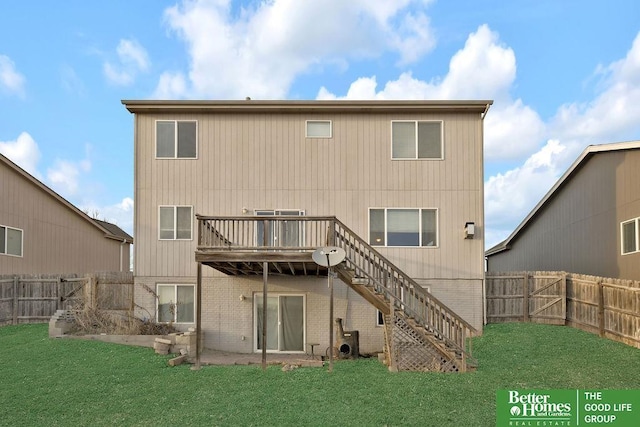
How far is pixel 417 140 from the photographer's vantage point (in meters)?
16.2

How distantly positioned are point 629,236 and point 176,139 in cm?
1361

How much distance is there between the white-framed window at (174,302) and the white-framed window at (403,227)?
18.7 feet

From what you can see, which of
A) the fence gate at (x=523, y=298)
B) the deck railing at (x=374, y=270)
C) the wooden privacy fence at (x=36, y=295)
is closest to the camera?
the deck railing at (x=374, y=270)

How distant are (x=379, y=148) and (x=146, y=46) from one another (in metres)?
7.14

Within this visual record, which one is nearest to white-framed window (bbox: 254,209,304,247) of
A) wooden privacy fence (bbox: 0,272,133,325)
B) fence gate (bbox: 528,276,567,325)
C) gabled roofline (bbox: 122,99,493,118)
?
gabled roofline (bbox: 122,99,493,118)

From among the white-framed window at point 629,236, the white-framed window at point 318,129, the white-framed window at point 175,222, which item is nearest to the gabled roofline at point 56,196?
the white-framed window at point 175,222

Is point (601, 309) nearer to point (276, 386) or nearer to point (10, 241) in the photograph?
point (276, 386)

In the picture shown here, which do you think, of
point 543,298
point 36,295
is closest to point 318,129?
point 543,298

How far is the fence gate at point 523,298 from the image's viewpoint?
56.4ft

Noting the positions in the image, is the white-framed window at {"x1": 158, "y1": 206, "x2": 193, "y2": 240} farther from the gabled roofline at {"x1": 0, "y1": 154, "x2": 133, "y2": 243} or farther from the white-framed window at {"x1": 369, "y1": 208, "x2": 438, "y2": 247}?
the gabled roofline at {"x1": 0, "y1": 154, "x2": 133, "y2": 243}

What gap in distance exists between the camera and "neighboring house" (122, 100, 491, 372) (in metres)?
16.0

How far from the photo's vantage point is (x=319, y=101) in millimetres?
15938

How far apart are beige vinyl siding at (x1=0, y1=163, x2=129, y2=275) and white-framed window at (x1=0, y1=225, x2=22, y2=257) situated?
0.18 metres

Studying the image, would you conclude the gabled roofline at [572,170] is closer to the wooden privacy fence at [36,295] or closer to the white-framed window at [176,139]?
the white-framed window at [176,139]
